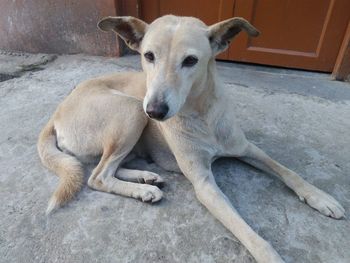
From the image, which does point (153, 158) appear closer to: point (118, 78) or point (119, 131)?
point (119, 131)

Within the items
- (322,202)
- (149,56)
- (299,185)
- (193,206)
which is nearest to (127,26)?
(149,56)

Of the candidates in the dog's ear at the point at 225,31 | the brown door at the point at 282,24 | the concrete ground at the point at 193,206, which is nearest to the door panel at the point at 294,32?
the brown door at the point at 282,24

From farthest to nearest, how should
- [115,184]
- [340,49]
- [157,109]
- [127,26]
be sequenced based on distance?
[340,49], [115,184], [127,26], [157,109]

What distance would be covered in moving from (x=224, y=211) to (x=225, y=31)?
1.09 m

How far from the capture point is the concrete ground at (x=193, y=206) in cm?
184

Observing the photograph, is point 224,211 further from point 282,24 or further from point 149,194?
point 282,24

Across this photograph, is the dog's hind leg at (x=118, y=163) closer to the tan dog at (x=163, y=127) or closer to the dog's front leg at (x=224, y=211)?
the tan dog at (x=163, y=127)

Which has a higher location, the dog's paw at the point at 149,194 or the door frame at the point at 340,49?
the door frame at the point at 340,49

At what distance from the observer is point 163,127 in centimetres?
224

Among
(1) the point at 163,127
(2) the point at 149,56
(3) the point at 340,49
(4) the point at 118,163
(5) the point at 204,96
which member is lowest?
(4) the point at 118,163

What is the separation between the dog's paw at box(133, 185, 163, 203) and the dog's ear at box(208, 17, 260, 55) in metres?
0.98

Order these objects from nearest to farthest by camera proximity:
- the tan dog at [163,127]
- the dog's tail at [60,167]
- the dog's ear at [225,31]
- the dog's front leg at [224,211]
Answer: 1. the dog's front leg at [224,211]
2. the tan dog at [163,127]
3. the dog's ear at [225,31]
4. the dog's tail at [60,167]

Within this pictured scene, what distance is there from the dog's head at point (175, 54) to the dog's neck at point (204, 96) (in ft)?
0.09

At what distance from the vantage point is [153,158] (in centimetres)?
250
